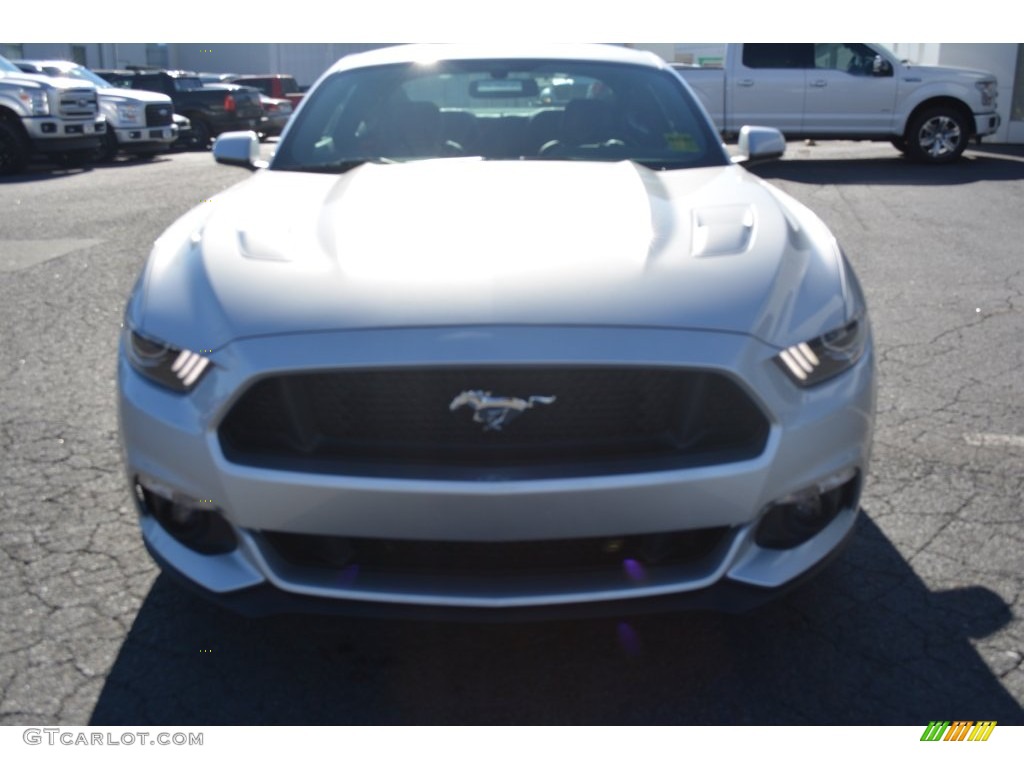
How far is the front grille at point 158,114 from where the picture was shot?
60.5ft

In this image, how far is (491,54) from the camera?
4609 millimetres

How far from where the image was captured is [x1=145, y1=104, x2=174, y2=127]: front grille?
18438 millimetres

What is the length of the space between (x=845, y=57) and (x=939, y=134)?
5.31 feet

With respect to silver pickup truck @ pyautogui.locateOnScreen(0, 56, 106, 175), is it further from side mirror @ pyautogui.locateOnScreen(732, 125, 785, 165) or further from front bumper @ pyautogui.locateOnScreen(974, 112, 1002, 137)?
side mirror @ pyautogui.locateOnScreen(732, 125, 785, 165)

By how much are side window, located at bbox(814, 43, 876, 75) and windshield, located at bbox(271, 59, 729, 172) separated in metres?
11.5

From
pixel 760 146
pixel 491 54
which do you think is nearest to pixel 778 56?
pixel 760 146

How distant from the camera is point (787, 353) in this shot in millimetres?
2609


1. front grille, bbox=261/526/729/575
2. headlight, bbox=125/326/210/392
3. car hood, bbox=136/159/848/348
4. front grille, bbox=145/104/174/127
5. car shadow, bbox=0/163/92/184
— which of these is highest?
car hood, bbox=136/159/848/348

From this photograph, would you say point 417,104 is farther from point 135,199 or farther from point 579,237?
point 135,199

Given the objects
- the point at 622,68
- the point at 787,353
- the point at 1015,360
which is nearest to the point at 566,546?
the point at 787,353

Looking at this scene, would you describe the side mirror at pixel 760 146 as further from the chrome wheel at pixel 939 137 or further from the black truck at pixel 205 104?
the black truck at pixel 205 104

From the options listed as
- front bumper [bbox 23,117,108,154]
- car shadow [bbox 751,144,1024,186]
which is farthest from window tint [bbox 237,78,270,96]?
car shadow [bbox 751,144,1024,186]

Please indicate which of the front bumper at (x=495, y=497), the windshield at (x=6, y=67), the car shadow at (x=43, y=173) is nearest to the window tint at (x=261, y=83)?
the car shadow at (x=43, y=173)

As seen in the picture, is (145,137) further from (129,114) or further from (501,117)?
(501,117)
